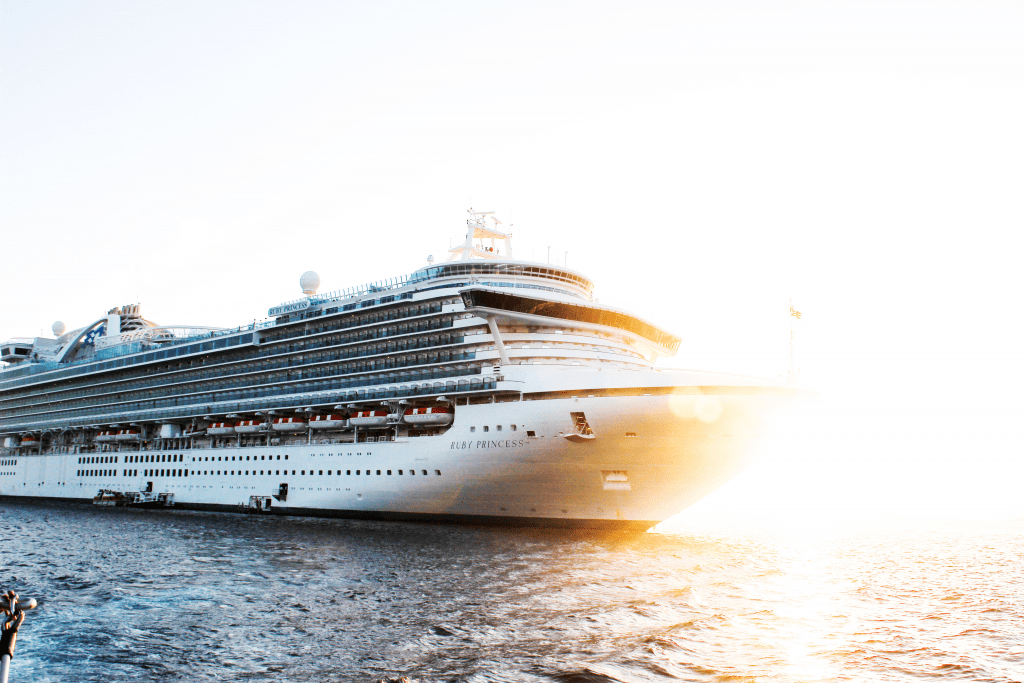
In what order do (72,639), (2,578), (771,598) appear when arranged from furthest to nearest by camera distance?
(2,578) → (771,598) → (72,639)

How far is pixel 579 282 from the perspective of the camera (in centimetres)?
4819

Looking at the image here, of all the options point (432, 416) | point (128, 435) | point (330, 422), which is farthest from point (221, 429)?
point (432, 416)

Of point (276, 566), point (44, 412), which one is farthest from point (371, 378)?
point (44, 412)

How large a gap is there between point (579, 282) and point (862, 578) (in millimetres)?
24557

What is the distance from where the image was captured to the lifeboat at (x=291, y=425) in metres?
48.5

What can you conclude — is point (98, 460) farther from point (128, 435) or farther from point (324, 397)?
point (324, 397)

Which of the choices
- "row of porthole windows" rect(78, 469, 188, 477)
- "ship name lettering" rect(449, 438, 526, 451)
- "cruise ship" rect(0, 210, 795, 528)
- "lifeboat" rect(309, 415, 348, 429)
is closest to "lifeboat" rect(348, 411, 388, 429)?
"cruise ship" rect(0, 210, 795, 528)

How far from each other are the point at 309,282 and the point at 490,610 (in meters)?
43.3

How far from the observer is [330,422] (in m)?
46.1

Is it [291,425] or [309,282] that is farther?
[309,282]

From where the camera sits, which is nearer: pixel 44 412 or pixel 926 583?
pixel 926 583

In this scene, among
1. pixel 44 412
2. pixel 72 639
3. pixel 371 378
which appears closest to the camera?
pixel 72 639

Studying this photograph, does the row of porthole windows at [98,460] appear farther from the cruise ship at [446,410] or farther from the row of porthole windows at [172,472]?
the cruise ship at [446,410]

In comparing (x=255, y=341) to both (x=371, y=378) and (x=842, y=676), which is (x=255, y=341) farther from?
(x=842, y=676)
